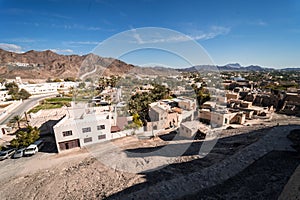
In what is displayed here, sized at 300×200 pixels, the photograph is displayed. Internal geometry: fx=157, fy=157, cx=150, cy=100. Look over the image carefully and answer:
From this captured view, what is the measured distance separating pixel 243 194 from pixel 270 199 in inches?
35.3

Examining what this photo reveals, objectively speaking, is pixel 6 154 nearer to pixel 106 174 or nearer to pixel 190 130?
pixel 106 174

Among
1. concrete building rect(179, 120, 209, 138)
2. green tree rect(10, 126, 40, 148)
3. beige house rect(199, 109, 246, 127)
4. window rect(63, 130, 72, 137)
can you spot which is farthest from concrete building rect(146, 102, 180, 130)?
green tree rect(10, 126, 40, 148)

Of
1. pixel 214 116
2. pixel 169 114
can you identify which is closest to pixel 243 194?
pixel 169 114

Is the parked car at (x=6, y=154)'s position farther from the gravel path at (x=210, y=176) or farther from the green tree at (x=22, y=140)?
the gravel path at (x=210, y=176)

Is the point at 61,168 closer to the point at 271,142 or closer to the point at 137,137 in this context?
the point at 137,137

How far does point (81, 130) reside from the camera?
1314 cm

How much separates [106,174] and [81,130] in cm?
524

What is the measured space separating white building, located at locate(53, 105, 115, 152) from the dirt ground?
3.40ft

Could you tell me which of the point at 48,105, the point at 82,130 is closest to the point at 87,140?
the point at 82,130

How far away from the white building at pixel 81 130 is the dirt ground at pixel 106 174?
1.04 metres

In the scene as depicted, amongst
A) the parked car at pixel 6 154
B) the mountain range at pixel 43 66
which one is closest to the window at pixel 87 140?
the parked car at pixel 6 154

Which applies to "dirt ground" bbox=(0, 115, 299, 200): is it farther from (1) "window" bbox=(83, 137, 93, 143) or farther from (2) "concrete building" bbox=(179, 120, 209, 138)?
(2) "concrete building" bbox=(179, 120, 209, 138)

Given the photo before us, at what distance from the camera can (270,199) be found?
603cm

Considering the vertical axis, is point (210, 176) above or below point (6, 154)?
above
